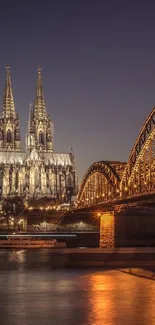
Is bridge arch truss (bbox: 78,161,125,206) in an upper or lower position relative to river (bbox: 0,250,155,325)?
upper

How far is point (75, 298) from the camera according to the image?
20.2 meters

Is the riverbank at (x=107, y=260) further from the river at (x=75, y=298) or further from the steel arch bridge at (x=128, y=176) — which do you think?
the steel arch bridge at (x=128, y=176)

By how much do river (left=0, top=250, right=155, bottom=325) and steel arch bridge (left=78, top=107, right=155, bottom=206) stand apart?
34.8m

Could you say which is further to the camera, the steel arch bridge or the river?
the steel arch bridge

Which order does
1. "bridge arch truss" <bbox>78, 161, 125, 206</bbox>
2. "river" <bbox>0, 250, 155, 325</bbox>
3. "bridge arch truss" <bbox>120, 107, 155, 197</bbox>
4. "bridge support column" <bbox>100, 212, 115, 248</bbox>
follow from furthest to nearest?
"bridge arch truss" <bbox>78, 161, 125, 206</bbox> < "bridge support column" <bbox>100, 212, 115, 248</bbox> < "bridge arch truss" <bbox>120, 107, 155, 197</bbox> < "river" <bbox>0, 250, 155, 325</bbox>

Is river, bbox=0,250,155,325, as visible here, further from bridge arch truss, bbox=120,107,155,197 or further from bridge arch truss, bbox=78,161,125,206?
bridge arch truss, bbox=78,161,125,206

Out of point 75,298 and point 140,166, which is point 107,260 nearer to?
point 75,298

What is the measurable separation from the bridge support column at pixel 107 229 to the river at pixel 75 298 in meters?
56.4

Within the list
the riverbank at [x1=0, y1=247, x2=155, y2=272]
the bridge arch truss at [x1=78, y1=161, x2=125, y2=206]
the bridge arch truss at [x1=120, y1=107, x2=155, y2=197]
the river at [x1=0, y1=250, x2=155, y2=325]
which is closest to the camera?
the river at [x1=0, y1=250, x2=155, y2=325]

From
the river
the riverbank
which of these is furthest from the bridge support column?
the river

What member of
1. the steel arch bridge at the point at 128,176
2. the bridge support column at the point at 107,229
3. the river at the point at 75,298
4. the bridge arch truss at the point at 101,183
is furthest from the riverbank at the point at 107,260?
the bridge arch truss at the point at 101,183

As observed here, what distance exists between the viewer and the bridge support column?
8662 centimetres

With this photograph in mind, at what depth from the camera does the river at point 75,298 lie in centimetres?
1625

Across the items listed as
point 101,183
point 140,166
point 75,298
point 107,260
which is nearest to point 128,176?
point 140,166
